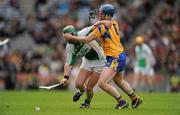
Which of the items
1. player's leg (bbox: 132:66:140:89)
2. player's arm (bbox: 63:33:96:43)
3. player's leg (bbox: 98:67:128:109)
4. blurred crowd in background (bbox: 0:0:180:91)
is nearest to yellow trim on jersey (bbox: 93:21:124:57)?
player's arm (bbox: 63:33:96:43)

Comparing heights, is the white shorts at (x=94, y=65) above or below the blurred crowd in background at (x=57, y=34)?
above

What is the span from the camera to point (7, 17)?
3641 centimetres

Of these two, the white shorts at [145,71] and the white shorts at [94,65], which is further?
the white shorts at [145,71]

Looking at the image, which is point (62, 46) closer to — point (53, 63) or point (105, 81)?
A: point (53, 63)

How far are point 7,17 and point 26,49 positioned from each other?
6.53 ft

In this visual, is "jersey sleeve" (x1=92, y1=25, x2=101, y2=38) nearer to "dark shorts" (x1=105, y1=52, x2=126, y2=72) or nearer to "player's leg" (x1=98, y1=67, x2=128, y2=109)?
"dark shorts" (x1=105, y1=52, x2=126, y2=72)

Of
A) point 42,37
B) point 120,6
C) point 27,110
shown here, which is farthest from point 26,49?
point 27,110

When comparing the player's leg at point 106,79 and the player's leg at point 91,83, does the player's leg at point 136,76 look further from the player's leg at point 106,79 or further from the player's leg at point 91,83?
the player's leg at point 106,79

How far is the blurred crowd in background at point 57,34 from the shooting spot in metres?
33.9

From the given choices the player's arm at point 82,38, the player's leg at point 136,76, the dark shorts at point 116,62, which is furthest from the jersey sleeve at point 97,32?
the player's leg at point 136,76

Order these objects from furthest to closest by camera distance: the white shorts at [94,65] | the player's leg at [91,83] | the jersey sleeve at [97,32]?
the white shorts at [94,65] < the player's leg at [91,83] < the jersey sleeve at [97,32]

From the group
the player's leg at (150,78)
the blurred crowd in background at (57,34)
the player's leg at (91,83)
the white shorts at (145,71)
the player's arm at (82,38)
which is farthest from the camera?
the blurred crowd in background at (57,34)

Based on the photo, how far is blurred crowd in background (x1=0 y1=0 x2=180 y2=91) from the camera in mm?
33875

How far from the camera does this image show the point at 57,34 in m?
35.9
